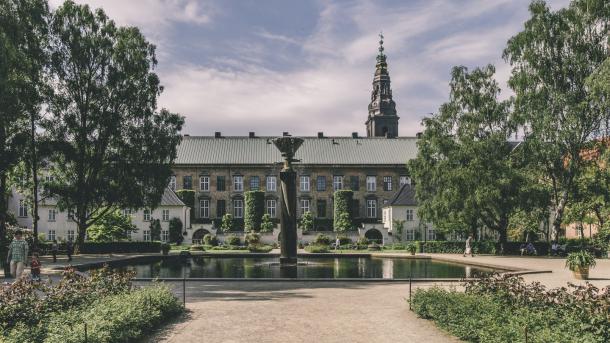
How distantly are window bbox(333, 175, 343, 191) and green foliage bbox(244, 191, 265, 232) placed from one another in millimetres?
9772

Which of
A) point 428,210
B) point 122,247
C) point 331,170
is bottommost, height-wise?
point 122,247

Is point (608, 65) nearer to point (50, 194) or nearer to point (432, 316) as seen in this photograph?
point (432, 316)

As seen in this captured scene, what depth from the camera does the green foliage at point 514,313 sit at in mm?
8391

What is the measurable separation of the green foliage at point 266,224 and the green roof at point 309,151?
8246 mm

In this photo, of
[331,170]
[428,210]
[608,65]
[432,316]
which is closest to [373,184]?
[331,170]

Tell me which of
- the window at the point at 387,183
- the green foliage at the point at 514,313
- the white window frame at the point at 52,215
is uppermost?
the window at the point at 387,183

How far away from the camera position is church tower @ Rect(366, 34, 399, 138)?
83.6 metres

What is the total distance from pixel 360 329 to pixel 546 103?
31314 millimetres

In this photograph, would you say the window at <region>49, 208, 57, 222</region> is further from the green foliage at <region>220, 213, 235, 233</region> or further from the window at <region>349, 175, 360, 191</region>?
the window at <region>349, 175, 360, 191</region>

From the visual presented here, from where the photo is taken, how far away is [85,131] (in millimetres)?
35844

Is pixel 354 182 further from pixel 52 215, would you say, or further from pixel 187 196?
pixel 52 215

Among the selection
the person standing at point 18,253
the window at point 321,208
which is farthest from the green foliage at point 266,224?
the person standing at point 18,253

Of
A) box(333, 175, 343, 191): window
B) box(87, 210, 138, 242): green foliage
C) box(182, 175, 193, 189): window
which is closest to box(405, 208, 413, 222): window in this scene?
box(333, 175, 343, 191): window

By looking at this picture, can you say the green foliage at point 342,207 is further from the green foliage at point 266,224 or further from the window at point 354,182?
the green foliage at point 266,224
